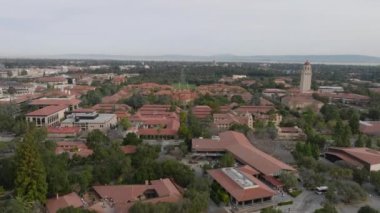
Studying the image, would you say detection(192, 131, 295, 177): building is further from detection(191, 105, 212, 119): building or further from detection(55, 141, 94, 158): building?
detection(191, 105, 212, 119): building

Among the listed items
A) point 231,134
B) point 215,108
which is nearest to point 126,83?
point 215,108

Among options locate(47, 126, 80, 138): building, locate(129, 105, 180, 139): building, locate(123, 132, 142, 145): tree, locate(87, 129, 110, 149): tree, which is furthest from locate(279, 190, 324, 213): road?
locate(47, 126, 80, 138): building

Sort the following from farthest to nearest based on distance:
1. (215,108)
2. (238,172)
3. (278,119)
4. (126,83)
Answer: (126,83) → (215,108) → (278,119) → (238,172)

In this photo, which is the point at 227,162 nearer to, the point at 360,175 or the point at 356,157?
the point at 360,175

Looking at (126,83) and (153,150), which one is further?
(126,83)

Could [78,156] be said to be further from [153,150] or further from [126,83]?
[126,83]
